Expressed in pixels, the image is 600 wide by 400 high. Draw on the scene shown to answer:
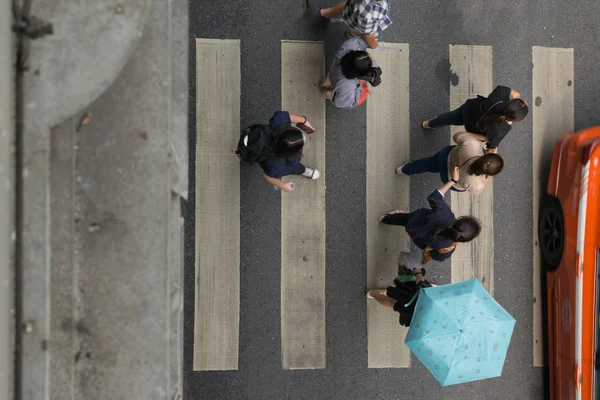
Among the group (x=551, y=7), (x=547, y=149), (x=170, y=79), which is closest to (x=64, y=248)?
(x=170, y=79)

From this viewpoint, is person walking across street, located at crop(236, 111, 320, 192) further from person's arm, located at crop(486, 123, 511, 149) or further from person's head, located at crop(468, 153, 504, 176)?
person's arm, located at crop(486, 123, 511, 149)

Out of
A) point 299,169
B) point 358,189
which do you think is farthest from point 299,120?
point 358,189

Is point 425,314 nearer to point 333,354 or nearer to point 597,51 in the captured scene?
point 333,354

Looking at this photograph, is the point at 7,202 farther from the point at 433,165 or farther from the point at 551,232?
the point at 551,232

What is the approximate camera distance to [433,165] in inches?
175

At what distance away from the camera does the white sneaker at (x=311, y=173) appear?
4.57 m

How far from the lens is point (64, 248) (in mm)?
2984

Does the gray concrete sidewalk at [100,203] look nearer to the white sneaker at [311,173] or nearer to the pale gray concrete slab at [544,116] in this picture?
the white sneaker at [311,173]

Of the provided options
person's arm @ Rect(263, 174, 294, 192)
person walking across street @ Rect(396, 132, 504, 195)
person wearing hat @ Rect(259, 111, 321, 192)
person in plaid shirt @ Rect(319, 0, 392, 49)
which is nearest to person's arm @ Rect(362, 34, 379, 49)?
person in plaid shirt @ Rect(319, 0, 392, 49)

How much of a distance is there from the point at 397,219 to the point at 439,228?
650mm

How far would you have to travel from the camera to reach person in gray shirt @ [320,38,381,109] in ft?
12.9

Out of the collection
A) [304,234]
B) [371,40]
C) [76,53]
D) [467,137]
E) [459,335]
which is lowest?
[459,335]

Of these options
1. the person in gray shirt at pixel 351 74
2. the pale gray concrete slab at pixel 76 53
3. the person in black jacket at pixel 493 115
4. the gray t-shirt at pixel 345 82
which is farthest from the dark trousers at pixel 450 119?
the pale gray concrete slab at pixel 76 53

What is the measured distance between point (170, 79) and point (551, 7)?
451cm
